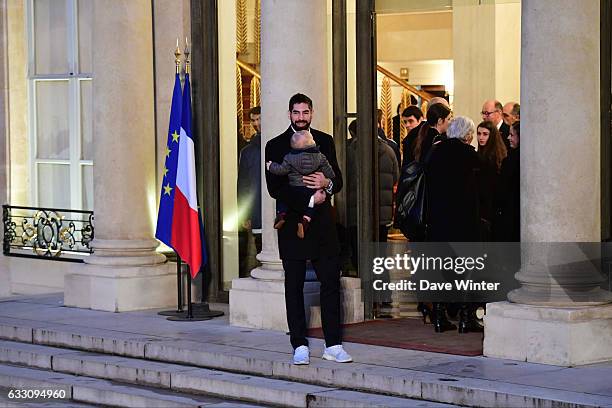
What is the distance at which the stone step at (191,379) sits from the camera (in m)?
9.47

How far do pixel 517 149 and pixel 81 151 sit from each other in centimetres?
585

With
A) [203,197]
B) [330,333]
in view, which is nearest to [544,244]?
[330,333]

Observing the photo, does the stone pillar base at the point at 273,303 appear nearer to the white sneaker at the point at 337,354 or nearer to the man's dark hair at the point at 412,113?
the man's dark hair at the point at 412,113

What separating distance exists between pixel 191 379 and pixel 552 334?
2.56 metres

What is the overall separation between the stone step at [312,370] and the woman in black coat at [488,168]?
233 cm

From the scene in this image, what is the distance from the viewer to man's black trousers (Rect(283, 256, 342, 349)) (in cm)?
1030

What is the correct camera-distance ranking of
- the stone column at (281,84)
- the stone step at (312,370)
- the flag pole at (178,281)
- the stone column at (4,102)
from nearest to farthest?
the stone step at (312,370) < the stone column at (281,84) < the flag pole at (178,281) < the stone column at (4,102)

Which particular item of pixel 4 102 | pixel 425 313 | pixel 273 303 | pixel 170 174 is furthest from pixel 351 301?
pixel 4 102

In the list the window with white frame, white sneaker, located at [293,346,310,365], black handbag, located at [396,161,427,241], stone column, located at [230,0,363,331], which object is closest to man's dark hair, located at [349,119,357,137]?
stone column, located at [230,0,363,331]

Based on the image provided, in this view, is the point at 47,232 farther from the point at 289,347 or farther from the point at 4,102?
the point at 289,347

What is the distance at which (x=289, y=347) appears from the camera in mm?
11141

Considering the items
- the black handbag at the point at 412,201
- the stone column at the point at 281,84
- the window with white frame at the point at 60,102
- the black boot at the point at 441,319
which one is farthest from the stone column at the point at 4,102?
the black boot at the point at 441,319

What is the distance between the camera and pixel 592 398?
877 cm

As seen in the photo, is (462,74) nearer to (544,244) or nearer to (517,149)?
(517,149)
